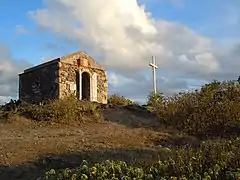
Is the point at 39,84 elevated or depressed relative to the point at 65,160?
elevated

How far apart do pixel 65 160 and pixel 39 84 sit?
46.7 ft

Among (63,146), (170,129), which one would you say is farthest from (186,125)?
(63,146)

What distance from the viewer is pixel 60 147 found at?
35.1ft

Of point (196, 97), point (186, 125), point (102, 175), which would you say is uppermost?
point (196, 97)

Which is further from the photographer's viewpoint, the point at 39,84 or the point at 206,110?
the point at 39,84

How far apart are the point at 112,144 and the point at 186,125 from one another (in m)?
3.92

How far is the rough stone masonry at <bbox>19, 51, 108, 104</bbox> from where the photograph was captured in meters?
22.0

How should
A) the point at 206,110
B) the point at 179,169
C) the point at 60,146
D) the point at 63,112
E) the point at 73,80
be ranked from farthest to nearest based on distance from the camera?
the point at 73,80 → the point at 63,112 → the point at 206,110 → the point at 60,146 → the point at 179,169

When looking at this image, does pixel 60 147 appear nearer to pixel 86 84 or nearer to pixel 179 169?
pixel 179 169

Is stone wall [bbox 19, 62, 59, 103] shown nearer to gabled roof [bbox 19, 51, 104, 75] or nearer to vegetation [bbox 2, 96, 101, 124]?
gabled roof [bbox 19, 51, 104, 75]

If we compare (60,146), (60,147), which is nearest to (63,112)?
(60,146)

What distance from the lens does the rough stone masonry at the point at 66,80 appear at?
72.3 ft

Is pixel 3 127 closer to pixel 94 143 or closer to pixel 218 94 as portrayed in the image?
pixel 94 143

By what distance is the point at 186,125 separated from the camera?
46.9ft
